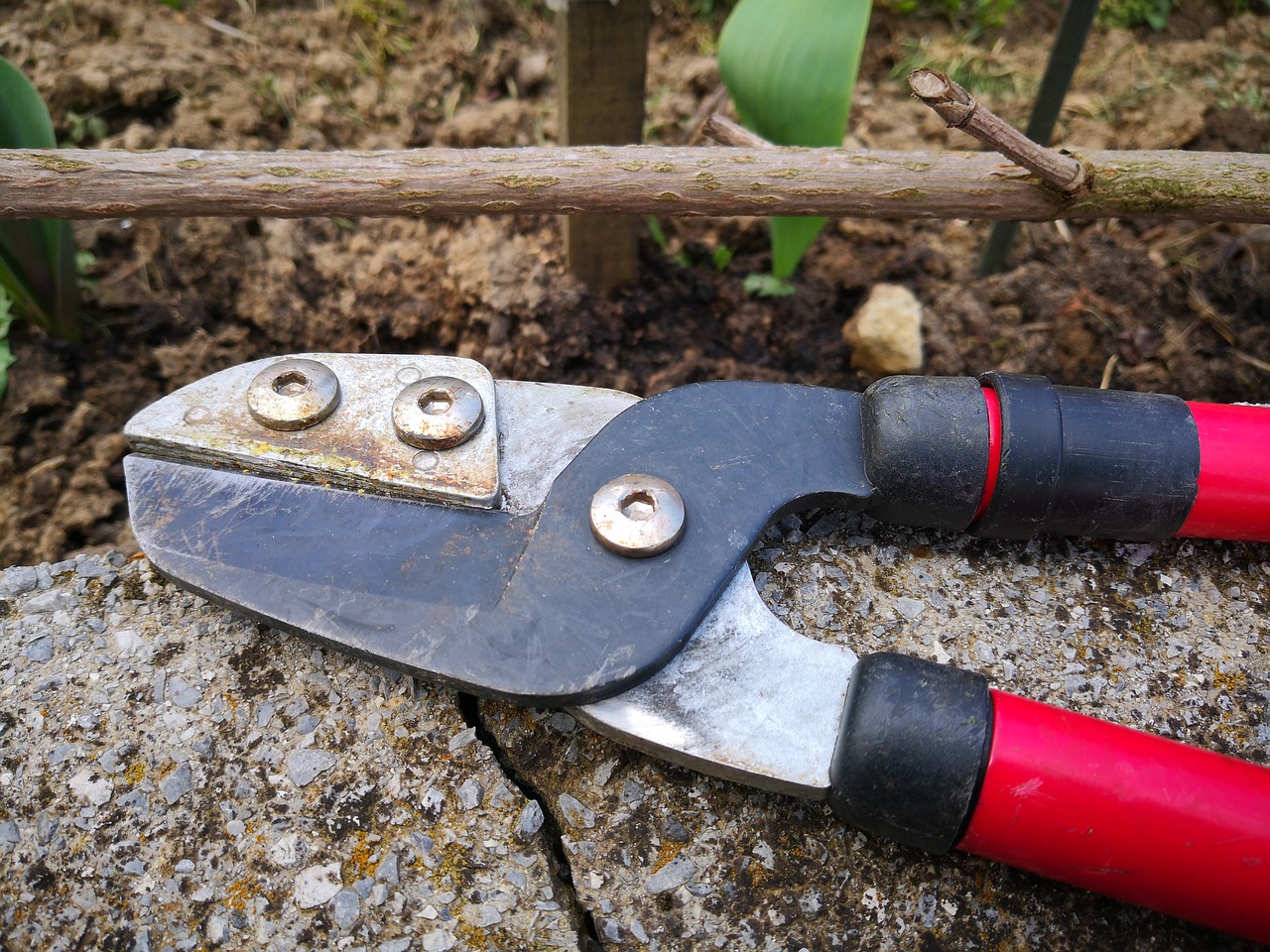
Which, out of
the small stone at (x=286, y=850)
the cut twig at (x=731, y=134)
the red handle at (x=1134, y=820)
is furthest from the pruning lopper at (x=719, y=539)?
the cut twig at (x=731, y=134)

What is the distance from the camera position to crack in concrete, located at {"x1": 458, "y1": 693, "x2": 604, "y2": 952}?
0.91m

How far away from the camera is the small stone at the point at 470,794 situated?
0.93 m

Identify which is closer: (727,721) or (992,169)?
(727,721)

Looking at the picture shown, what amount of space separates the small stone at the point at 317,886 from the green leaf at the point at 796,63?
3.72 feet

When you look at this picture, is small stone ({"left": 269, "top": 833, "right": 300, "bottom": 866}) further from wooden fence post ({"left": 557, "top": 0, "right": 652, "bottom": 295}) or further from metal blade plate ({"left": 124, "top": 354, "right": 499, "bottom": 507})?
wooden fence post ({"left": 557, "top": 0, "right": 652, "bottom": 295})

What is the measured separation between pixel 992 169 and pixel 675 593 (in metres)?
0.69

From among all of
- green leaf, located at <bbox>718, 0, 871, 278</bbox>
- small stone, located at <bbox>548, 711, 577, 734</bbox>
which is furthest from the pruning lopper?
green leaf, located at <bbox>718, 0, 871, 278</bbox>

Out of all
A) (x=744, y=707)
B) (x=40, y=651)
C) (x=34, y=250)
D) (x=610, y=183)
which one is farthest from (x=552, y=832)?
(x=34, y=250)

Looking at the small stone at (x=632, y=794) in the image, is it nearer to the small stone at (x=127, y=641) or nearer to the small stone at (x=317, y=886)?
the small stone at (x=317, y=886)

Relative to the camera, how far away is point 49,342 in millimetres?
1515

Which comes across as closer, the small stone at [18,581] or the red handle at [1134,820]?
the red handle at [1134,820]

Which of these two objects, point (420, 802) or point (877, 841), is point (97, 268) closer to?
point (420, 802)

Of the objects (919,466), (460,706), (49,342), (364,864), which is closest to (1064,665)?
(919,466)

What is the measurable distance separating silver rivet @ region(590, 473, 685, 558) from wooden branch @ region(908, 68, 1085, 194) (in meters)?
0.48
